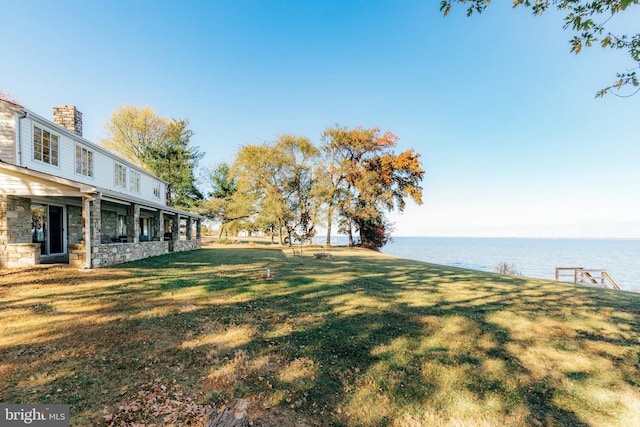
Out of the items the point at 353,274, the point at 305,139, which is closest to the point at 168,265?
the point at 353,274

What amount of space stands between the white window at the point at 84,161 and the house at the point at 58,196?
5cm

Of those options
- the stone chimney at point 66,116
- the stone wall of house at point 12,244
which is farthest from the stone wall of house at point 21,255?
the stone chimney at point 66,116

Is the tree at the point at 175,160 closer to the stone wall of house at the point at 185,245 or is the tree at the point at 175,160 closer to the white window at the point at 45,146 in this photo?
the stone wall of house at the point at 185,245

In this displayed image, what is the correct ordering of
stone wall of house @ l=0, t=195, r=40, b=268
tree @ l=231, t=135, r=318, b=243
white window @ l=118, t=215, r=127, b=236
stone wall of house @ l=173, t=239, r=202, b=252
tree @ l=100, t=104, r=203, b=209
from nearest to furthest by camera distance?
stone wall of house @ l=0, t=195, r=40, b=268 < white window @ l=118, t=215, r=127, b=236 < stone wall of house @ l=173, t=239, r=202, b=252 < tree @ l=231, t=135, r=318, b=243 < tree @ l=100, t=104, r=203, b=209

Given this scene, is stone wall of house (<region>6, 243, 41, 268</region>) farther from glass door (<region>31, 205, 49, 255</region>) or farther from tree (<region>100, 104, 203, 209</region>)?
tree (<region>100, 104, 203, 209</region>)

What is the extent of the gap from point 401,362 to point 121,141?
3799 centimetres

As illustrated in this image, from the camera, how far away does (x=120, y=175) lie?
18.6 m

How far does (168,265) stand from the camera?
13.7 metres

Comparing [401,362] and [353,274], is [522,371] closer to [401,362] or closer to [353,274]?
[401,362]

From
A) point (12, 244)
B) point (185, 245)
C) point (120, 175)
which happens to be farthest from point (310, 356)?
point (185, 245)

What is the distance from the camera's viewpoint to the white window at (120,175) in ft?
59.0

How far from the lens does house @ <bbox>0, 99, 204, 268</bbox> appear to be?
10852 mm

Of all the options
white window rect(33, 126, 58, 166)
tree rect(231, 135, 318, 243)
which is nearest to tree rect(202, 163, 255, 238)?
tree rect(231, 135, 318, 243)

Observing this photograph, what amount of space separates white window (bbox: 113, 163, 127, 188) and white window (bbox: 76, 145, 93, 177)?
7.57ft
